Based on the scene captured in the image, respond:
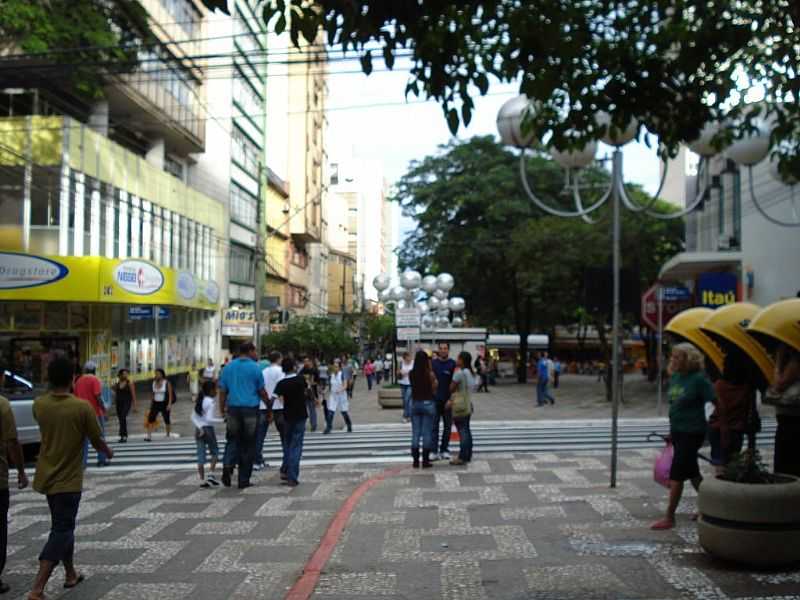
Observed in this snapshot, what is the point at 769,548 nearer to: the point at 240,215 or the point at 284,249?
the point at 240,215

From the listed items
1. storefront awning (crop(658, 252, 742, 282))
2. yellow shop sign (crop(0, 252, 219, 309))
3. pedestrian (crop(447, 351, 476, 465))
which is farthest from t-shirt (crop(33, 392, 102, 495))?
storefront awning (crop(658, 252, 742, 282))

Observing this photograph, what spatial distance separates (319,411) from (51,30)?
43.9 ft

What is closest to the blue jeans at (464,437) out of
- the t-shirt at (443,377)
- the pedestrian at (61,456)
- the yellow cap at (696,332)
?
the t-shirt at (443,377)

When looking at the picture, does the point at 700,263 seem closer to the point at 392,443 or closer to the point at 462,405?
the point at 392,443

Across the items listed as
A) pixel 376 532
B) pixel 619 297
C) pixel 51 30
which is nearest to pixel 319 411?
pixel 51 30

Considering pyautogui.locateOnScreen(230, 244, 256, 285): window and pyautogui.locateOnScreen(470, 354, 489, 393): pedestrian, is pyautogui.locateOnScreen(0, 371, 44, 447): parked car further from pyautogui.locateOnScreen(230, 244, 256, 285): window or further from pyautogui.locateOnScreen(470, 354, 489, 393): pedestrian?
pyautogui.locateOnScreen(230, 244, 256, 285): window

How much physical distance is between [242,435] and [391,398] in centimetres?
1737

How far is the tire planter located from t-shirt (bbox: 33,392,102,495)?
471 cm

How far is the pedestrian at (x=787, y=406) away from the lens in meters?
7.69

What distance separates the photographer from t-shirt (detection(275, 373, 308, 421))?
39.1 ft

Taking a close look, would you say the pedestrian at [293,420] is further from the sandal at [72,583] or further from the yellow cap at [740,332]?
the yellow cap at [740,332]

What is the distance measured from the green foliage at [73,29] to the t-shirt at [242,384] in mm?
15089

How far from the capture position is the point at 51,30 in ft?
83.7

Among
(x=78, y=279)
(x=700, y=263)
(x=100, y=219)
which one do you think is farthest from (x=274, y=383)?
(x=100, y=219)
